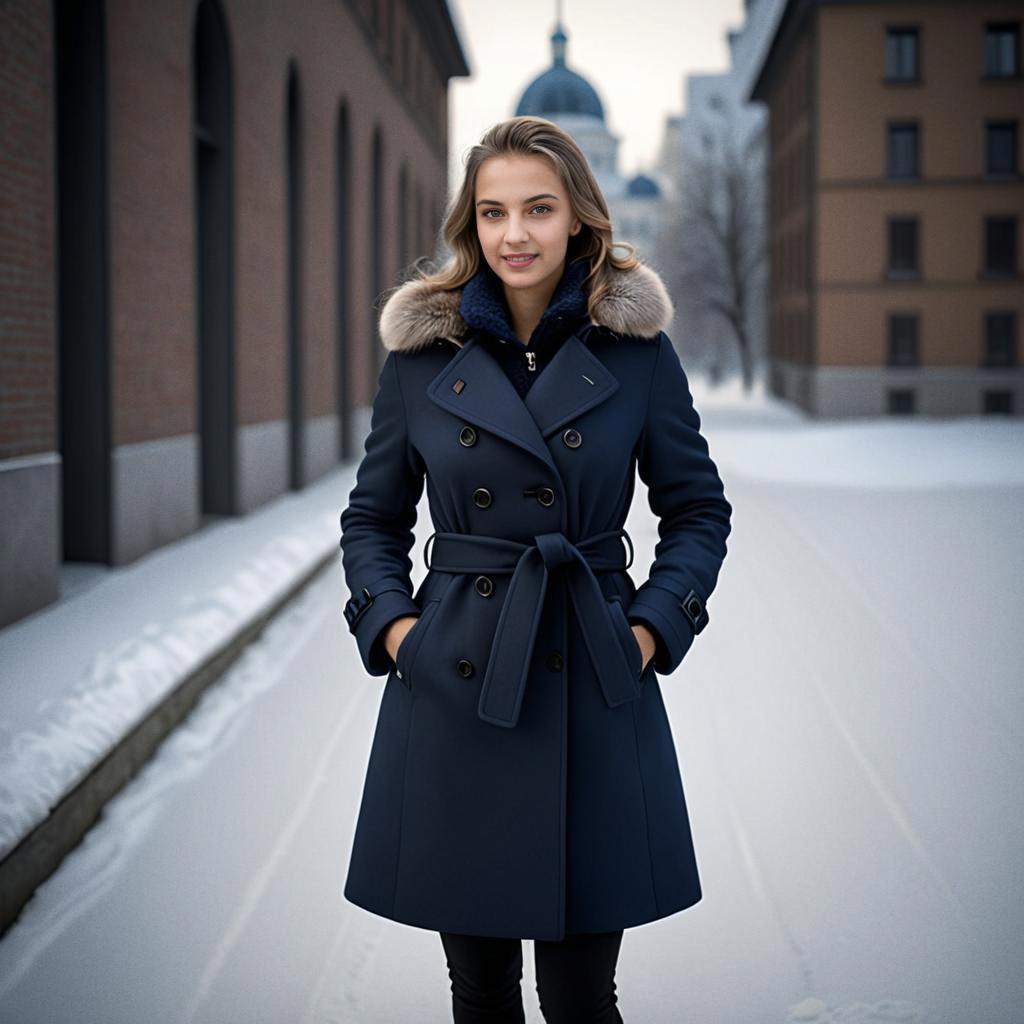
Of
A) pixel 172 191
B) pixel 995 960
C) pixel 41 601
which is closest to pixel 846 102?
pixel 172 191

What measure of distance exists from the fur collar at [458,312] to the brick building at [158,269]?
5.76 metres

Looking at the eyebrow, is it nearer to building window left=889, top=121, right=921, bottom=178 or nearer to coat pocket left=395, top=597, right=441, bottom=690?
coat pocket left=395, top=597, right=441, bottom=690

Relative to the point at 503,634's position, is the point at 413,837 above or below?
below

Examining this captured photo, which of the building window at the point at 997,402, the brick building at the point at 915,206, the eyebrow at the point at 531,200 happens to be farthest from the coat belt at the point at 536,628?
the building window at the point at 997,402

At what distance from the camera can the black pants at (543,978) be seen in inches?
108

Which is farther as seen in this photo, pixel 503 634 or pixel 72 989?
pixel 72 989

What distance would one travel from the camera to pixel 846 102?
36656mm

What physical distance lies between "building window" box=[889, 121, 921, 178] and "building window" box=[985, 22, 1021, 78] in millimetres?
2240

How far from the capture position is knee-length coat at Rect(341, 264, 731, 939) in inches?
106

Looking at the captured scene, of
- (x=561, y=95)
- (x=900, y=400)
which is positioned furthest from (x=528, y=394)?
(x=561, y=95)

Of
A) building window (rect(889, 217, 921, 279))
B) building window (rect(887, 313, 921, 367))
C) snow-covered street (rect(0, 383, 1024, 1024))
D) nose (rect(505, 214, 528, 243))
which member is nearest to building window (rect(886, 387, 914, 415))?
building window (rect(887, 313, 921, 367))

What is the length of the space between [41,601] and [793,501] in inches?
362

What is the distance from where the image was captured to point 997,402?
3659 centimetres

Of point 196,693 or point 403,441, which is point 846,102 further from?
point 403,441
